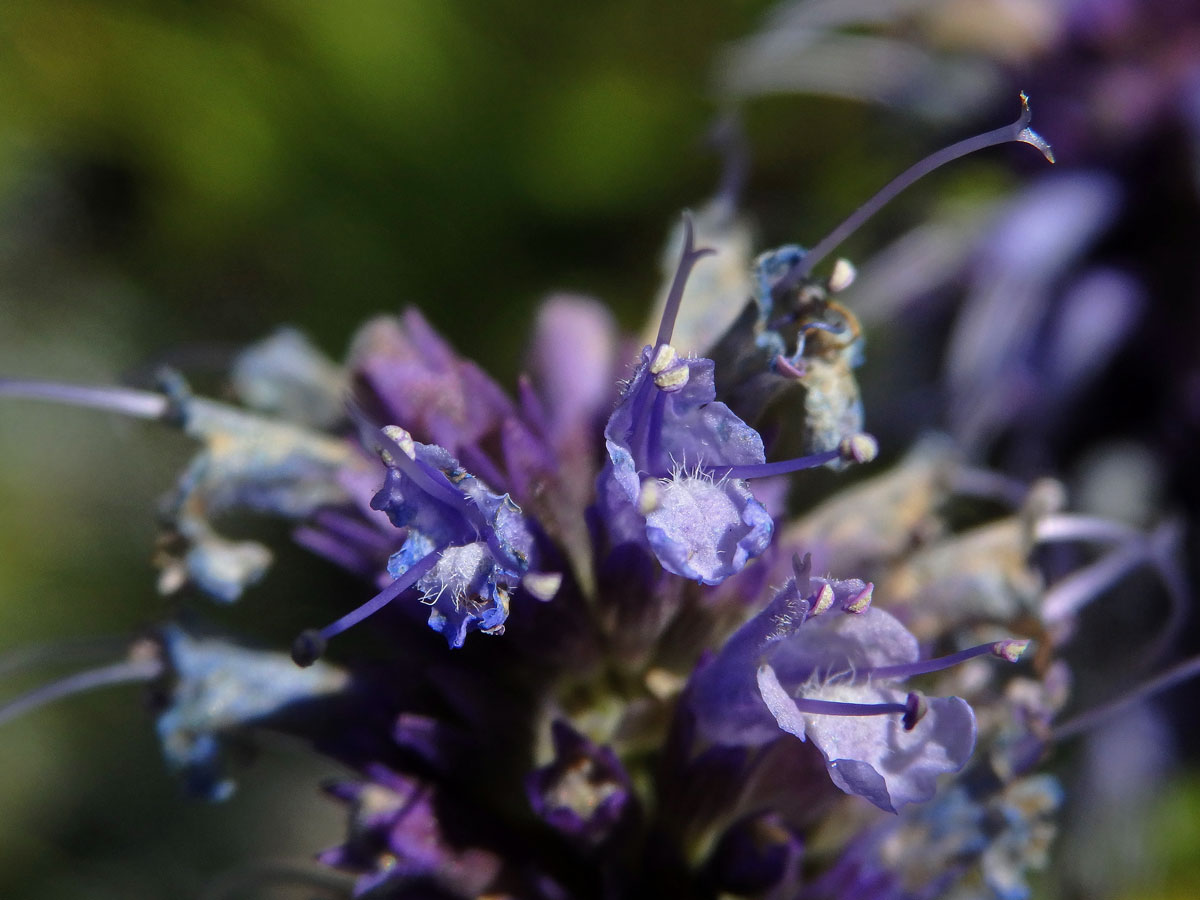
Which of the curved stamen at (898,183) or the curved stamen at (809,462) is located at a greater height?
the curved stamen at (898,183)

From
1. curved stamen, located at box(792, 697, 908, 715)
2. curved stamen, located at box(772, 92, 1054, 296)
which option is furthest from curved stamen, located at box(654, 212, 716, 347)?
curved stamen, located at box(792, 697, 908, 715)

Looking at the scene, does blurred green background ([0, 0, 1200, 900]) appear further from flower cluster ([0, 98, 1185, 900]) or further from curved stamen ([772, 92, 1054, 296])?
curved stamen ([772, 92, 1054, 296])

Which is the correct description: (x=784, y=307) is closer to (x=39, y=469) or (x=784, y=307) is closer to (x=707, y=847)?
(x=707, y=847)

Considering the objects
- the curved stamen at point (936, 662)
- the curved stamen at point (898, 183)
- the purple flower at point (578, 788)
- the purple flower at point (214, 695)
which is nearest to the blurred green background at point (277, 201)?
the purple flower at point (214, 695)

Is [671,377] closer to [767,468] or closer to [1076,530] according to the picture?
[767,468]

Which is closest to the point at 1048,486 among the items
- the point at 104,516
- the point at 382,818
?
the point at 382,818

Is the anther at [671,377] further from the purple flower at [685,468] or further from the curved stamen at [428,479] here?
the curved stamen at [428,479]
